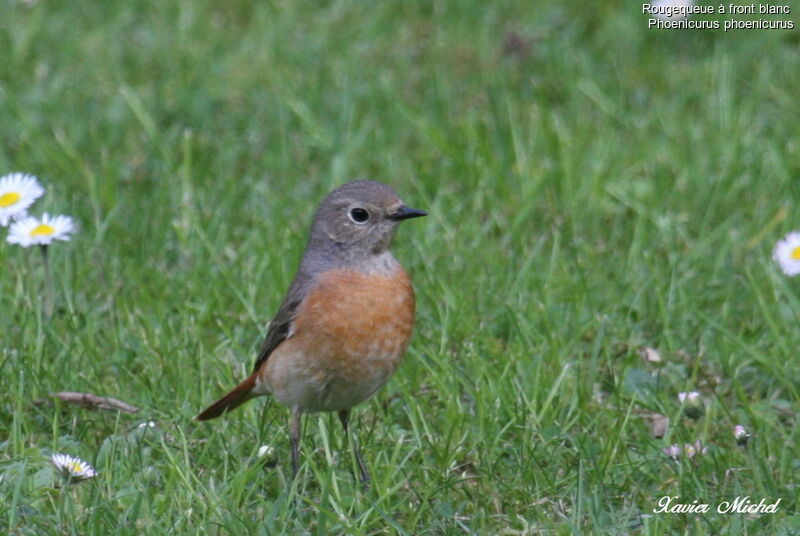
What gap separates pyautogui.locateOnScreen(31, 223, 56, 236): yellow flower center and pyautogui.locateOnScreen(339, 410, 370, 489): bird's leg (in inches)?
62.5

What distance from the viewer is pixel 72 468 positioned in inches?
193

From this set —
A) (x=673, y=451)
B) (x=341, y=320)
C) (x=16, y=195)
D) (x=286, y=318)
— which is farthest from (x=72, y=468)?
(x=673, y=451)

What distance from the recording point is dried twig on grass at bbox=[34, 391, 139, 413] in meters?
5.68

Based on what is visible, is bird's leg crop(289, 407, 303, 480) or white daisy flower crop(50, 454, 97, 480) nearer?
white daisy flower crop(50, 454, 97, 480)

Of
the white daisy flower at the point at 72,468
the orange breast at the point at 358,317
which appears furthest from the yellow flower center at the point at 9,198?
the orange breast at the point at 358,317

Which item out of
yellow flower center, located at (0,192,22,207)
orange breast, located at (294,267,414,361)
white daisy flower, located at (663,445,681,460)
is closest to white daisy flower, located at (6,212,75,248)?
yellow flower center, located at (0,192,22,207)

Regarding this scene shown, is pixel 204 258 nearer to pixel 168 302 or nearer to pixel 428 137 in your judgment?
pixel 168 302

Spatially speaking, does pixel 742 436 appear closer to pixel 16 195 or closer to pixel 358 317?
pixel 358 317

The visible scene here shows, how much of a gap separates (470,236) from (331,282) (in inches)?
82.5

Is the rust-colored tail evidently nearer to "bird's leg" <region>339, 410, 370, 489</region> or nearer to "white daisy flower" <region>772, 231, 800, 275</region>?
"bird's leg" <region>339, 410, 370, 489</region>

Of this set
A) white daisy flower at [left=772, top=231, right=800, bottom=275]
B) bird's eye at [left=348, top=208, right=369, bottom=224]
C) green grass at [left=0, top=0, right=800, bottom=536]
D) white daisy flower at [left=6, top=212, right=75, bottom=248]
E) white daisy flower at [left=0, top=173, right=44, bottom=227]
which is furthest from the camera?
white daisy flower at [left=772, top=231, right=800, bottom=275]

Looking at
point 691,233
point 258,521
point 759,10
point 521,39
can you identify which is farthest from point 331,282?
point 759,10

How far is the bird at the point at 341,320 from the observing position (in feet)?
16.8

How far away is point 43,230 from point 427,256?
189 cm
